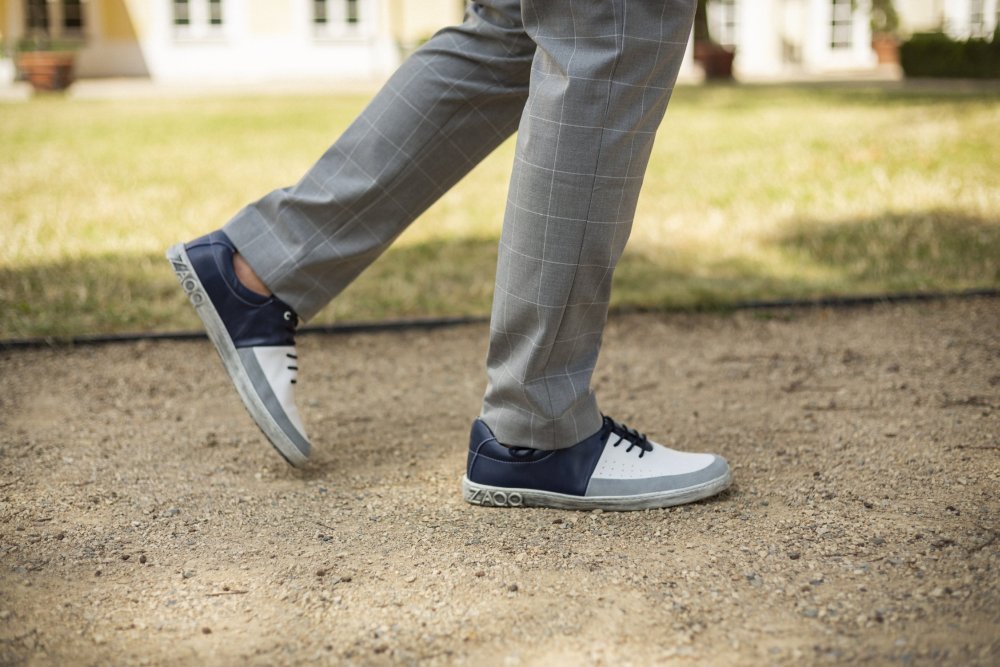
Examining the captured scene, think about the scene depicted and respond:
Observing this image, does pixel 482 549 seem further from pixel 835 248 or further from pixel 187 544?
pixel 835 248

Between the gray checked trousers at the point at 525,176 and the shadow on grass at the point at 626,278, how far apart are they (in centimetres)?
104

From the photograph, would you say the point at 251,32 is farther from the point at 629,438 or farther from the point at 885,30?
the point at 629,438

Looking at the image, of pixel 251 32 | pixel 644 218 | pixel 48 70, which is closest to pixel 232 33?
pixel 251 32

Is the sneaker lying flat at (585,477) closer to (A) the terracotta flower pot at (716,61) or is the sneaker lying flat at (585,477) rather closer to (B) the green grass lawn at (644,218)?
(B) the green grass lawn at (644,218)

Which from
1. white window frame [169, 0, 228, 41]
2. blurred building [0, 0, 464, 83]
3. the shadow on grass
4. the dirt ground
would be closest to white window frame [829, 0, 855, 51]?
blurred building [0, 0, 464, 83]

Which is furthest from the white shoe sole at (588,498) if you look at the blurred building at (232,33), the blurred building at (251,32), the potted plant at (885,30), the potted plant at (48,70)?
the blurred building at (232,33)

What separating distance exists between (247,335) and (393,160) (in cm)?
38

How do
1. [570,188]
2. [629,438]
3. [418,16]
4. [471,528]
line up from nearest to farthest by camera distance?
[570,188] < [471,528] < [629,438] < [418,16]

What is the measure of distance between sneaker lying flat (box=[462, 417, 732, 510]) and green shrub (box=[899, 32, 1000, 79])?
1546cm

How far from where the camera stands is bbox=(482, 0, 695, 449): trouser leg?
1292 mm

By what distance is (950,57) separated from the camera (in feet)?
50.1

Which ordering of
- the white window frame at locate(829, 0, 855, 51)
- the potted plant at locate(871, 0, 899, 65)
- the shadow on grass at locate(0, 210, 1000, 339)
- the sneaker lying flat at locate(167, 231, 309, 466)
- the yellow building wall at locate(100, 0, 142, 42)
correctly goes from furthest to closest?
the white window frame at locate(829, 0, 855, 51) < the yellow building wall at locate(100, 0, 142, 42) < the potted plant at locate(871, 0, 899, 65) < the shadow on grass at locate(0, 210, 1000, 339) < the sneaker lying flat at locate(167, 231, 309, 466)

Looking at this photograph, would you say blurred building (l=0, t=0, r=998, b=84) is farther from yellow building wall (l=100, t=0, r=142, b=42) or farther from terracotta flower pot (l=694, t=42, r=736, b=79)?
terracotta flower pot (l=694, t=42, r=736, b=79)

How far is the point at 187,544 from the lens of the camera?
1.40 m
